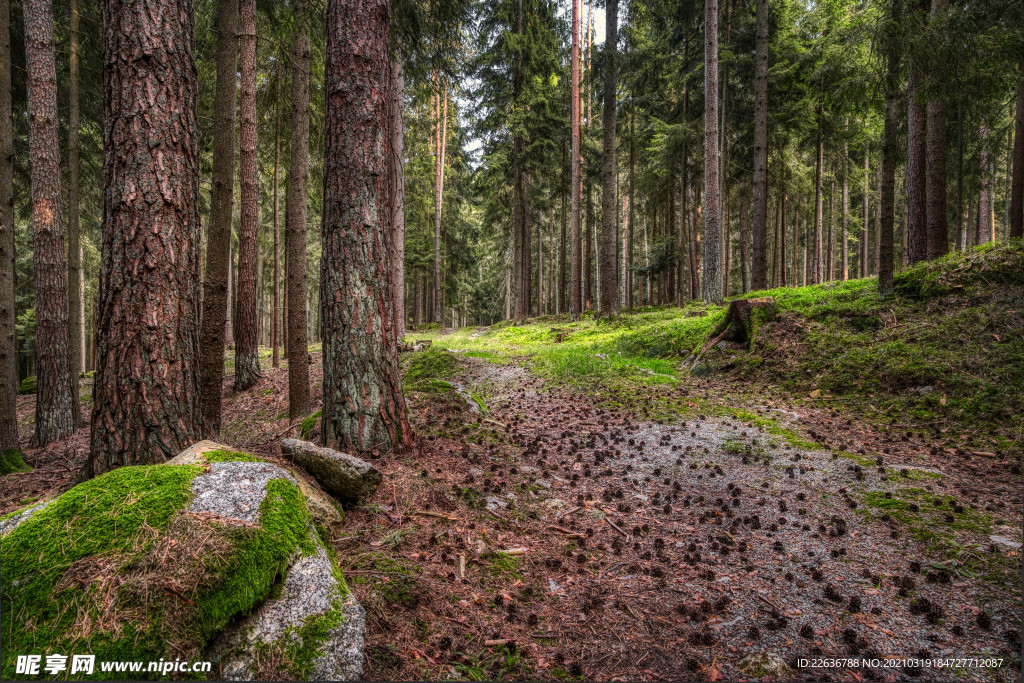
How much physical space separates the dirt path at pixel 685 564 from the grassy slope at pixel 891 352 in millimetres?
1549

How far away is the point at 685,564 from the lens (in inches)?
133

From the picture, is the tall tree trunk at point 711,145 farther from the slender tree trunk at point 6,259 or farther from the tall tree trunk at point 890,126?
the slender tree trunk at point 6,259

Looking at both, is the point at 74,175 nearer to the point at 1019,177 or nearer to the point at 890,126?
the point at 890,126

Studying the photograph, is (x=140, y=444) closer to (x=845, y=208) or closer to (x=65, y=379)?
(x=65, y=379)

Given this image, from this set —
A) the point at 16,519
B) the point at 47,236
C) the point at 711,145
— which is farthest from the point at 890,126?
the point at 47,236

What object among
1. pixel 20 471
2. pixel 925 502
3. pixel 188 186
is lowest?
pixel 20 471

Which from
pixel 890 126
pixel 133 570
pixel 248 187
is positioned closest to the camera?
pixel 133 570

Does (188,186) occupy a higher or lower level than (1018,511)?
higher

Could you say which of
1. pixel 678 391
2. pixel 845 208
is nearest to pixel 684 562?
pixel 678 391

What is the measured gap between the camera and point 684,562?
134 inches

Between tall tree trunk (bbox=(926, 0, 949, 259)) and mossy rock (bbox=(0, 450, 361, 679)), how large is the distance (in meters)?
13.2

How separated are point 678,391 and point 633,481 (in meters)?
3.77

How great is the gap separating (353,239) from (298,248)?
318 cm

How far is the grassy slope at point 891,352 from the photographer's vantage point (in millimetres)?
5832
